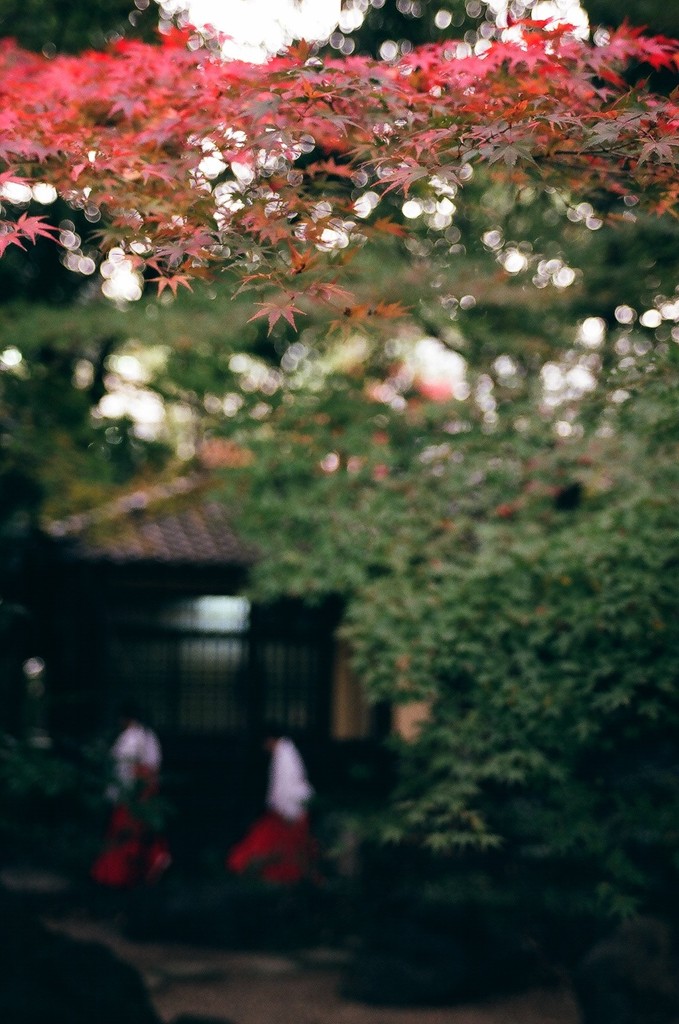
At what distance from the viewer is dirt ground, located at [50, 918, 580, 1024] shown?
21.3ft

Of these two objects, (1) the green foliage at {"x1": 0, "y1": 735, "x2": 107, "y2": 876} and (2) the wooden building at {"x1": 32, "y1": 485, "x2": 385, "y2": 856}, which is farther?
(2) the wooden building at {"x1": 32, "y1": 485, "x2": 385, "y2": 856}

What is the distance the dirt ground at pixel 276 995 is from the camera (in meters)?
6.50

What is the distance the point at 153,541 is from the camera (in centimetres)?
1175

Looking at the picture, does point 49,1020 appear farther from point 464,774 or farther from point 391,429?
point 391,429

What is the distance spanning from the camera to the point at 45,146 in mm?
4113

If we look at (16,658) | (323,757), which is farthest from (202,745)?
(16,658)

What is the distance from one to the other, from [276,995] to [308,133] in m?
5.83

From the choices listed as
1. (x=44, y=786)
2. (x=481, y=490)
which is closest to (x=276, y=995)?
(x=44, y=786)

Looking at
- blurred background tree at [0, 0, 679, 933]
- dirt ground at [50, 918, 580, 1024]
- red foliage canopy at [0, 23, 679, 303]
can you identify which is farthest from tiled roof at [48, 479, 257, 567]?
red foliage canopy at [0, 23, 679, 303]

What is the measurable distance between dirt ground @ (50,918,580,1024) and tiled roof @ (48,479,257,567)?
13.9 feet

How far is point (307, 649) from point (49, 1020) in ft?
24.1

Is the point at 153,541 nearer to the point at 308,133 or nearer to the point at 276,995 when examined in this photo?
the point at 276,995

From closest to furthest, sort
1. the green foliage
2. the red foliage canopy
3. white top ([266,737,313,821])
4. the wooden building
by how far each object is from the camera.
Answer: the red foliage canopy → the green foliage → white top ([266,737,313,821]) → the wooden building

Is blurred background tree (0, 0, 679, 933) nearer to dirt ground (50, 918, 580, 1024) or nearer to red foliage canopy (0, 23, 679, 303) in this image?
red foliage canopy (0, 23, 679, 303)
